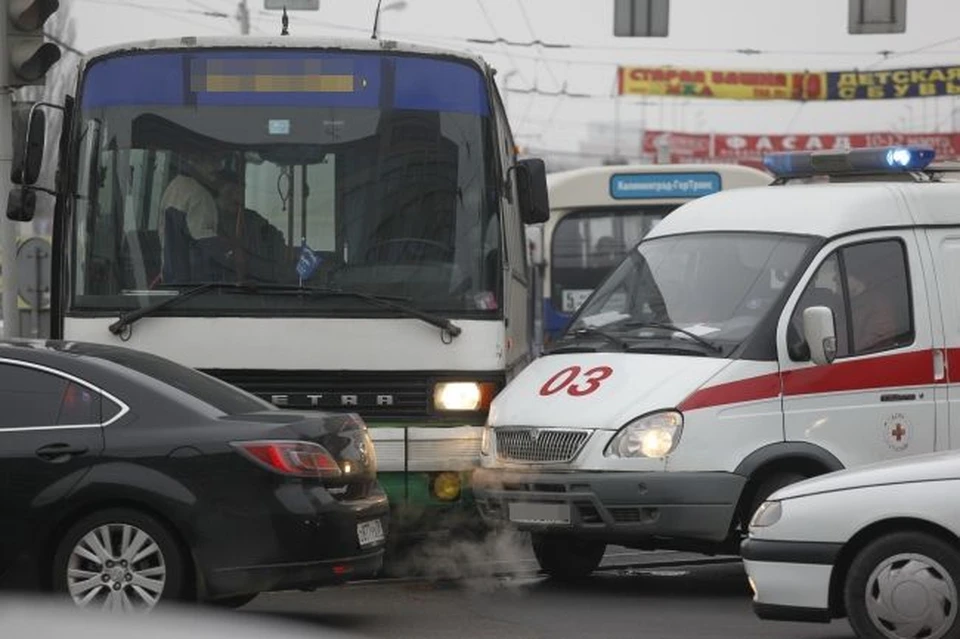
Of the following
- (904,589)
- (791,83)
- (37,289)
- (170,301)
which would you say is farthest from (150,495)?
(791,83)

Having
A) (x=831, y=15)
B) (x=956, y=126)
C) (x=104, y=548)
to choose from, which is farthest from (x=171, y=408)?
(x=956, y=126)

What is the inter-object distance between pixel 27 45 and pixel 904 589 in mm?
8609

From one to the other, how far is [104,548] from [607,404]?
301 cm

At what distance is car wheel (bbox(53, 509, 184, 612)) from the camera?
950 centimetres

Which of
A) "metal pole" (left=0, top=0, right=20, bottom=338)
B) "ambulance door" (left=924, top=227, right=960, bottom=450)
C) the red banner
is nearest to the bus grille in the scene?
"ambulance door" (left=924, top=227, right=960, bottom=450)

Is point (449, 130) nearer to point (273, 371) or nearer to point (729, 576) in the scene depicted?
point (273, 371)

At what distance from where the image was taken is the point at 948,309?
12.1 meters

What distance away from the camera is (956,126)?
9444 cm

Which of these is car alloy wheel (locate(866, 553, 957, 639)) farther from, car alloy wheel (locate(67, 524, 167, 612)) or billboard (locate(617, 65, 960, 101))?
billboard (locate(617, 65, 960, 101))

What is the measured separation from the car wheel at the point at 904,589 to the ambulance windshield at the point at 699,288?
2649mm

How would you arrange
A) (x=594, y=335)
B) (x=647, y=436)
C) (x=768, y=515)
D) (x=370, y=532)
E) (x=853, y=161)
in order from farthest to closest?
(x=853, y=161), (x=594, y=335), (x=647, y=436), (x=370, y=532), (x=768, y=515)

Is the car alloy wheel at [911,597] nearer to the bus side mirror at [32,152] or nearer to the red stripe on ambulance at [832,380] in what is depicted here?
the red stripe on ambulance at [832,380]

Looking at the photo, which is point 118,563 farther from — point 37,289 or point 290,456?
point 37,289

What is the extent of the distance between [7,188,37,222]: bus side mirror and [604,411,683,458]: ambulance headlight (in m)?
3.65
